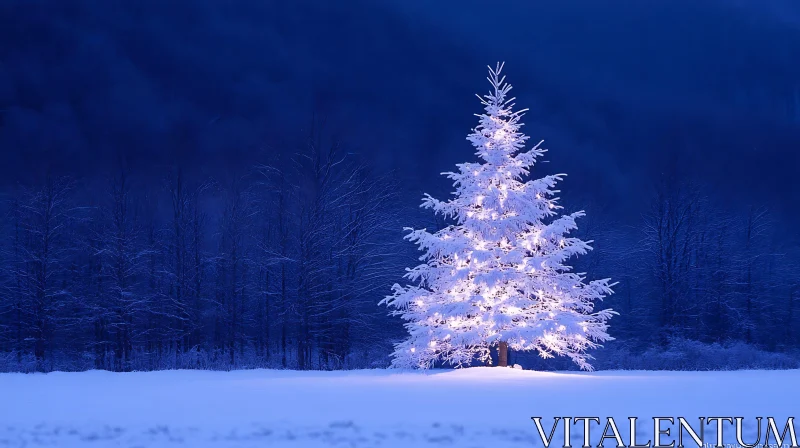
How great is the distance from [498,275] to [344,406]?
680 cm

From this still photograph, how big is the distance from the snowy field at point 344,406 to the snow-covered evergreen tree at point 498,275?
71.9 inches

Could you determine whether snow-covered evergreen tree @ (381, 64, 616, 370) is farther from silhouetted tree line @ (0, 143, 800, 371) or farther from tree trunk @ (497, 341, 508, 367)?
silhouetted tree line @ (0, 143, 800, 371)

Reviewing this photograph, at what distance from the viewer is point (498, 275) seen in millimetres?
15766

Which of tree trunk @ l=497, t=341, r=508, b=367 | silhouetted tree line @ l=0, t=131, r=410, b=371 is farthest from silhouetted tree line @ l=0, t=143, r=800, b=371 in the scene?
tree trunk @ l=497, t=341, r=508, b=367

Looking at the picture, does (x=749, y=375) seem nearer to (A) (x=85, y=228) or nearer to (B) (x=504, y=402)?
(B) (x=504, y=402)

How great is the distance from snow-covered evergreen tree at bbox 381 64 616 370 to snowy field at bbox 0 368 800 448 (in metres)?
1.83

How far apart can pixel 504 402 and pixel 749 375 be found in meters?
7.87

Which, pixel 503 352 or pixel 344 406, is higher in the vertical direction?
pixel 503 352

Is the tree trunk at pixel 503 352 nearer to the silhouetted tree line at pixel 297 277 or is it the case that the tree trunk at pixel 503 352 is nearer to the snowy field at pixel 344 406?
the snowy field at pixel 344 406

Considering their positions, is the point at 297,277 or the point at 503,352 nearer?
the point at 503,352

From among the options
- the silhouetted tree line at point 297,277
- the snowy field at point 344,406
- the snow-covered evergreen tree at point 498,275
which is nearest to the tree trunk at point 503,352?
the snow-covered evergreen tree at point 498,275

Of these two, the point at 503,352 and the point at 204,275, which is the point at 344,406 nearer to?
the point at 503,352

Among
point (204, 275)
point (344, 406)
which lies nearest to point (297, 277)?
point (204, 275)

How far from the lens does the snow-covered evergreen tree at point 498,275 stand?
15820mm
